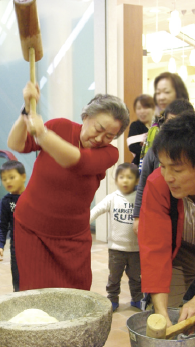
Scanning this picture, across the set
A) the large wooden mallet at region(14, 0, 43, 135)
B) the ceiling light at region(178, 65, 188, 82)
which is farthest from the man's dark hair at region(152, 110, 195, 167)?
the large wooden mallet at region(14, 0, 43, 135)

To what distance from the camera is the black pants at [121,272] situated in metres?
2.76

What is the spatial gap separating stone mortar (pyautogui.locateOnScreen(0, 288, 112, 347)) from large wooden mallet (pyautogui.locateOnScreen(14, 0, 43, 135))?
0.49 meters

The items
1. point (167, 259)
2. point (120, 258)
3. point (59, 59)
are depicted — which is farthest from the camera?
point (59, 59)

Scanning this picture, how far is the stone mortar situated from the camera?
104 cm

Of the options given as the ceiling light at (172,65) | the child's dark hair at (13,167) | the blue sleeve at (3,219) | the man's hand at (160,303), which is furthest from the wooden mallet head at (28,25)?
the blue sleeve at (3,219)

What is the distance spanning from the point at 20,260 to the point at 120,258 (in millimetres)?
1264

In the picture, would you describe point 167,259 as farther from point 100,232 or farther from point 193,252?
point 100,232

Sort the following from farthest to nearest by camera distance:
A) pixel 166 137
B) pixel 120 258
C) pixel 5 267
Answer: pixel 5 267 < pixel 120 258 < pixel 166 137

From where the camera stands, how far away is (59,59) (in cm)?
344

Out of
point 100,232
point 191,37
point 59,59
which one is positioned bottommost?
point 100,232

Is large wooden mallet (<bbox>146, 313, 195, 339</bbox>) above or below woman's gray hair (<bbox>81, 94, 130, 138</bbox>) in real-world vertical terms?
below

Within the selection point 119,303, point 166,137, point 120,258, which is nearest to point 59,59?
point 120,258

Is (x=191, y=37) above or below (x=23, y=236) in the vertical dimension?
above

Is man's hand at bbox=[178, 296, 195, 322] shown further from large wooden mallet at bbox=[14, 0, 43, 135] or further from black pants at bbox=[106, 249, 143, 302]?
black pants at bbox=[106, 249, 143, 302]
